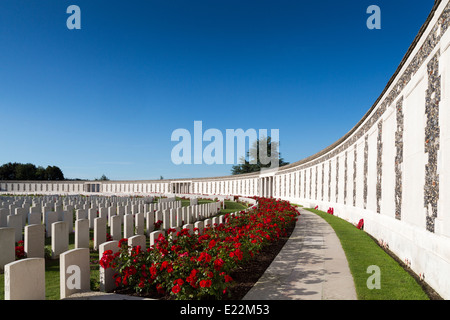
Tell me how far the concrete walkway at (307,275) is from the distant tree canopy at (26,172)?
9775 centimetres

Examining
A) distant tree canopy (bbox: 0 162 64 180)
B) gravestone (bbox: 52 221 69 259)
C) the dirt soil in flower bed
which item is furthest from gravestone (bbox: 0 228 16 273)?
distant tree canopy (bbox: 0 162 64 180)

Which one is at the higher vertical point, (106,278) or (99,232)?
(106,278)

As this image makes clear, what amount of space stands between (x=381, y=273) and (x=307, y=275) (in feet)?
5.33

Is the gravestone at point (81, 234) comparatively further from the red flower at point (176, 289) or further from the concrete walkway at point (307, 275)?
the concrete walkway at point (307, 275)

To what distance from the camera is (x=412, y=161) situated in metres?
7.05

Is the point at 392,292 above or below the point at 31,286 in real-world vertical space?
below

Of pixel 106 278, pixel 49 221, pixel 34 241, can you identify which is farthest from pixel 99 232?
pixel 106 278

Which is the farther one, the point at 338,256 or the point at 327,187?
the point at 327,187

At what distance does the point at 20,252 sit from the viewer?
6898 millimetres

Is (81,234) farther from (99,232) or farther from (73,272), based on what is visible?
(73,272)

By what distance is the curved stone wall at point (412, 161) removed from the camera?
530cm
